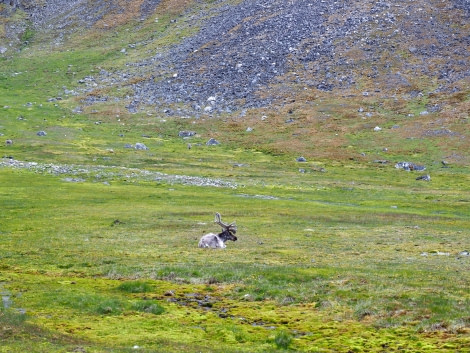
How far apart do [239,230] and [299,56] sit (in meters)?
94.0

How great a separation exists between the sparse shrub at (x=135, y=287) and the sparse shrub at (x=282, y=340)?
8.58 meters

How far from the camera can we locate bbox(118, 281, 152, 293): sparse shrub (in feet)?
89.8

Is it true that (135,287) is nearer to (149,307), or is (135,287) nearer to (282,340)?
(149,307)

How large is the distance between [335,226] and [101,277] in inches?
1079

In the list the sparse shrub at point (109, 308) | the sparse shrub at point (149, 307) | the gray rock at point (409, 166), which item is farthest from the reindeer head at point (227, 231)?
the gray rock at point (409, 166)

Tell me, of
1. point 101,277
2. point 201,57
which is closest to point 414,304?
point 101,277

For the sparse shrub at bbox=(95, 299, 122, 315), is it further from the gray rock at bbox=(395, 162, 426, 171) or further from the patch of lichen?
the gray rock at bbox=(395, 162, 426, 171)

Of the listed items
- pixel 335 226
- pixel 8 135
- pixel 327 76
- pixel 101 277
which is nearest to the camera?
pixel 101 277

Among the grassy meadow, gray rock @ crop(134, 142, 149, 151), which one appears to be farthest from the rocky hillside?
gray rock @ crop(134, 142, 149, 151)

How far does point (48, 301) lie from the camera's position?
81.0 ft

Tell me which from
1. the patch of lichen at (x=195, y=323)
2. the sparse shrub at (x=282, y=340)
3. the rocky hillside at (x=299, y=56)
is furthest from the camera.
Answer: the rocky hillside at (x=299, y=56)

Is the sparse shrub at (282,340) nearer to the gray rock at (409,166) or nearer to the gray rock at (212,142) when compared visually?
the gray rock at (409,166)

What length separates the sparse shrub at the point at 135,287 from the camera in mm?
27359

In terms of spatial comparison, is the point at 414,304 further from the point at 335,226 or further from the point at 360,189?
the point at 360,189
